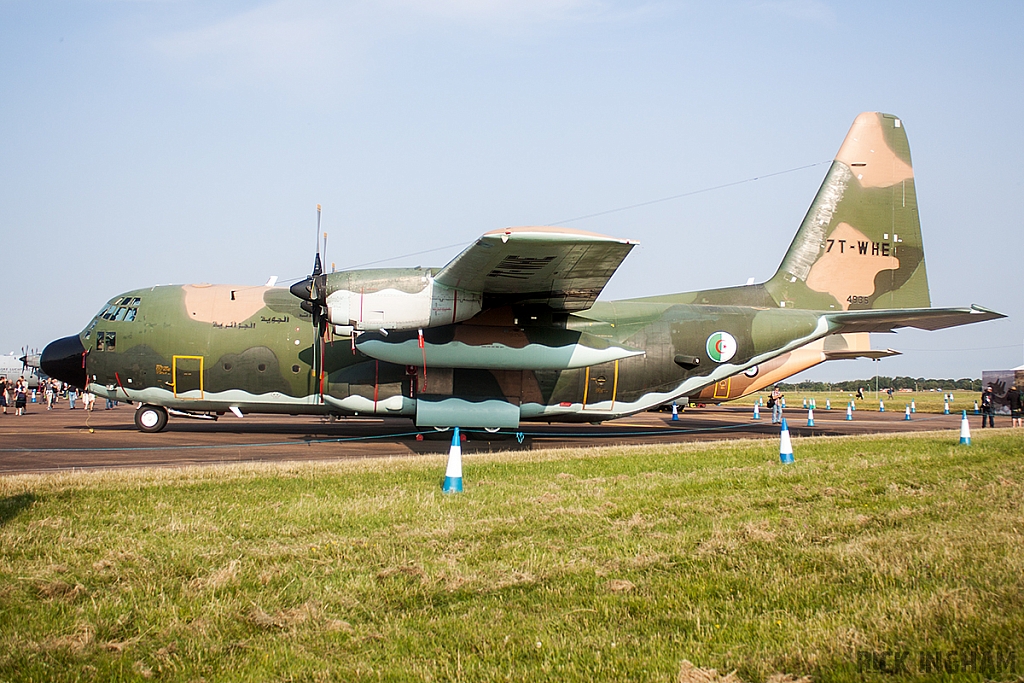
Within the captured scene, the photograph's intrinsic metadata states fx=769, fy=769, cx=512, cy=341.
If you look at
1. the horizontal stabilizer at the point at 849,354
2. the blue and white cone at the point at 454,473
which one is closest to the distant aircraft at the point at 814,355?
the horizontal stabilizer at the point at 849,354

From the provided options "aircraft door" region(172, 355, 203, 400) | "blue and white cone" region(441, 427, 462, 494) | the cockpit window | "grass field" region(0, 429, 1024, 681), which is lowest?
"grass field" region(0, 429, 1024, 681)

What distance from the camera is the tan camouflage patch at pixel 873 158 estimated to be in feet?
70.8

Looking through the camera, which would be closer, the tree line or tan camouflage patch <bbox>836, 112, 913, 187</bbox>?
tan camouflage patch <bbox>836, 112, 913, 187</bbox>

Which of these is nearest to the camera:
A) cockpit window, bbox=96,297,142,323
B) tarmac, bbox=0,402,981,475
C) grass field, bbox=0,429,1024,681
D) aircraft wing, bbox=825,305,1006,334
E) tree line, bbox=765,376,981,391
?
grass field, bbox=0,429,1024,681

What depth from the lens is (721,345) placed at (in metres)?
19.5

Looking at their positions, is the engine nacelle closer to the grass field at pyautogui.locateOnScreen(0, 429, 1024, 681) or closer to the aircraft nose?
the grass field at pyautogui.locateOnScreen(0, 429, 1024, 681)

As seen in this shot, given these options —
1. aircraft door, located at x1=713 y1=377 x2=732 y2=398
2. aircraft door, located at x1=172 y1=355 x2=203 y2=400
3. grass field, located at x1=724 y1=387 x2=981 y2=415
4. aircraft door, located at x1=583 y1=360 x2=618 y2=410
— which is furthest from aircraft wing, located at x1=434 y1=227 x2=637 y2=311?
grass field, located at x1=724 y1=387 x2=981 y2=415

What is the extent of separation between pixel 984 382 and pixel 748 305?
116 ft

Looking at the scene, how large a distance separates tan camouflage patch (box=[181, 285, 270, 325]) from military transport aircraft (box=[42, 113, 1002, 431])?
1.4 inches

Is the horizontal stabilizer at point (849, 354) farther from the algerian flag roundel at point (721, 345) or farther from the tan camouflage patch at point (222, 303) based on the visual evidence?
the tan camouflage patch at point (222, 303)

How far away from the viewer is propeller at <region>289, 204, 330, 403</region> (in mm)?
16531

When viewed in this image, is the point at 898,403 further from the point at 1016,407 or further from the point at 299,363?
the point at 299,363

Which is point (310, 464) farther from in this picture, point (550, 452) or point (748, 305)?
point (748, 305)

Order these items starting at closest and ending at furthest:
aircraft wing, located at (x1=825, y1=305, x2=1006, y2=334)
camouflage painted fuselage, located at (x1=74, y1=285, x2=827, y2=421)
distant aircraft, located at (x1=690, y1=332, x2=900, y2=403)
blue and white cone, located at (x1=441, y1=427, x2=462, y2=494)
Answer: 1. blue and white cone, located at (x1=441, y1=427, x2=462, y2=494)
2. aircraft wing, located at (x1=825, y1=305, x2=1006, y2=334)
3. camouflage painted fuselage, located at (x1=74, y1=285, x2=827, y2=421)
4. distant aircraft, located at (x1=690, y1=332, x2=900, y2=403)
